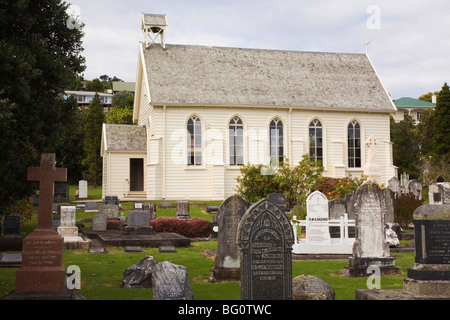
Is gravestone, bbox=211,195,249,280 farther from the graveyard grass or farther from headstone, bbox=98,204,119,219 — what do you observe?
headstone, bbox=98,204,119,219

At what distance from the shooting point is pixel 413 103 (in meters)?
99.4

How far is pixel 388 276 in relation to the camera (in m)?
12.9

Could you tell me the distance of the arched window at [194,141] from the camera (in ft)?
116

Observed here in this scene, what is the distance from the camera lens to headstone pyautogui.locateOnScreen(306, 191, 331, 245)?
1667 cm

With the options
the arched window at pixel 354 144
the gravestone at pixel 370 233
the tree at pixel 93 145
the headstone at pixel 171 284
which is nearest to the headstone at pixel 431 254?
the gravestone at pixel 370 233

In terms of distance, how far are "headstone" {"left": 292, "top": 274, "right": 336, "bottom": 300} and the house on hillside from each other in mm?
90187

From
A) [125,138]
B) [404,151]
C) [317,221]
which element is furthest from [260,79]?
[404,151]

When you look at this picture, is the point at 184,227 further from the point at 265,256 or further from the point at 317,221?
the point at 265,256

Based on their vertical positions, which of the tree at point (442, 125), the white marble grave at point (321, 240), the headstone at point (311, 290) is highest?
the tree at point (442, 125)

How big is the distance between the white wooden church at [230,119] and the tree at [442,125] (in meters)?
16.1

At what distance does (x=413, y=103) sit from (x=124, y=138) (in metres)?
76.7

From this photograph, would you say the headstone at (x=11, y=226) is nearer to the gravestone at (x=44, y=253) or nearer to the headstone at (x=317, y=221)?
the gravestone at (x=44, y=253)
